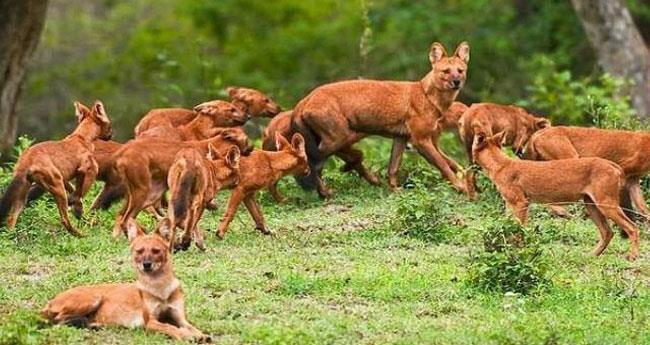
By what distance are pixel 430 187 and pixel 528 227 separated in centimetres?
343

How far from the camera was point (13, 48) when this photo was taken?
1850 centimetres

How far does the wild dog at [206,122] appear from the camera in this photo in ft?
49.2

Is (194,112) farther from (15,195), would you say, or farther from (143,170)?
(15,195)

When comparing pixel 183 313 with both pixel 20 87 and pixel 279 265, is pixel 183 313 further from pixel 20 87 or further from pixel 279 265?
pixel 20 87

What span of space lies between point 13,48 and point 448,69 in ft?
16.2

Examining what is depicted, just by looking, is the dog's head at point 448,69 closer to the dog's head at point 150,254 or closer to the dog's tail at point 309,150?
the dog's tail at point 309,150

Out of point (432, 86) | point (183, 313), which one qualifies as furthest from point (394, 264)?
point (432, 86)

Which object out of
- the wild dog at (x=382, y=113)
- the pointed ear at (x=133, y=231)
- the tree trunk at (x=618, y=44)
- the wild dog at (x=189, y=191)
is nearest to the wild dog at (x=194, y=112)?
the wild dog at (x=382, y=113)

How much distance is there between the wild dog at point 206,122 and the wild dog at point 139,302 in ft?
13.9

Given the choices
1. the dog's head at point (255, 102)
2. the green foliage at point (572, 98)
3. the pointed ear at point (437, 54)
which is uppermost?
the pointed ear at point (437, 54)

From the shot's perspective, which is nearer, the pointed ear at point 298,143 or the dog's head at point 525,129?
the pointed ear at point 298,143

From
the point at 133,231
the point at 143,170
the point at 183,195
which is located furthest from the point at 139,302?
the point at 143,170

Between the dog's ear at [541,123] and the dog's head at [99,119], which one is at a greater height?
the dog's head at [99,119]

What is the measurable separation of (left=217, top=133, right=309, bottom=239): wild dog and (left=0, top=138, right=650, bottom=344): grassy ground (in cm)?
17
